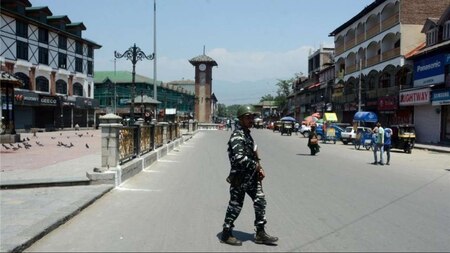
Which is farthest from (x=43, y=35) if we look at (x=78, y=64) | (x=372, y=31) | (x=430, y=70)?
(x=430, y=70)

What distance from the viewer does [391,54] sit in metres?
40.4

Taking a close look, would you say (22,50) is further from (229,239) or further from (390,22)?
(229,239)

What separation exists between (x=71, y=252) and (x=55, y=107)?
5181 cm

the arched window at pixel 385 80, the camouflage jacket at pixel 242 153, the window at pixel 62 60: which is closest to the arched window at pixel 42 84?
the window at pixel 62 60

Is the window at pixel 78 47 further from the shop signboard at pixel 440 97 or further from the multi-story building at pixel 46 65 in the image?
the shop signboard at pixel 440 97

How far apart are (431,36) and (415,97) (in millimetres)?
5105

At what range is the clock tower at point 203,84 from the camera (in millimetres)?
93188

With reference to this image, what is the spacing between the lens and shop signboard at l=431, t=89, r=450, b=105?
97.3ft

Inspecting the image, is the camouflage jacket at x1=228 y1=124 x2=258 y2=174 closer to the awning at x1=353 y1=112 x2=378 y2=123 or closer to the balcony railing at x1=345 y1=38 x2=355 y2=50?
the awning at x1=353 y1=112 x2=378 y2=123

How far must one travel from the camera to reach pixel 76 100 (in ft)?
189

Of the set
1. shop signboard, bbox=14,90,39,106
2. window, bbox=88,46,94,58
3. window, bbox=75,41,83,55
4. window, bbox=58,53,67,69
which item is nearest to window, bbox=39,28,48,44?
window, bbox=58,53,67,69

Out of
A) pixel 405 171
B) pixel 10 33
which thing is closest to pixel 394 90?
pixel 405 171

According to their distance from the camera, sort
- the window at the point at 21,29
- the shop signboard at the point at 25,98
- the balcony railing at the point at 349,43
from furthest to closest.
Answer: the balcony railing at the point at 349,43 → the window at the point at 21,29 → the shop signboard at the point at 25,98

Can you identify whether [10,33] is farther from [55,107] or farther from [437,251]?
[437,251]
